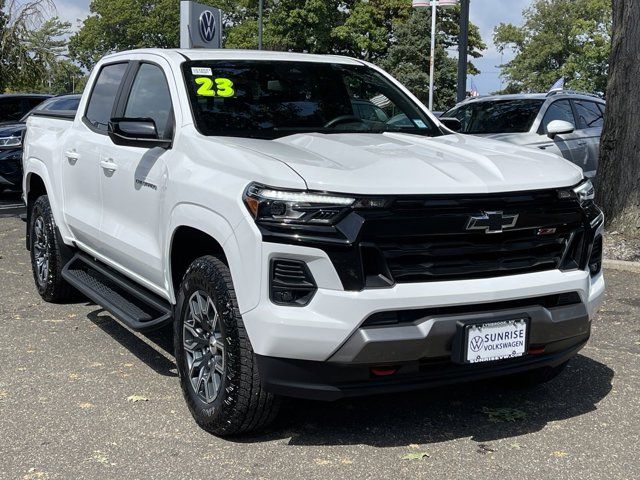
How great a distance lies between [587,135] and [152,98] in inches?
294

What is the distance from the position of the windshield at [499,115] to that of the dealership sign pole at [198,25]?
14.8 feet

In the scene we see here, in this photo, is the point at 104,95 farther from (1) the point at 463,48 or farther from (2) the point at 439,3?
(2) the point at 439,3

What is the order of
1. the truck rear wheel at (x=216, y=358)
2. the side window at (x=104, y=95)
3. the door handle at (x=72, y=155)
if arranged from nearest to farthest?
the truck rear wheel at (x=216, y=358) → the side window at (x=104, y=95) → the door handle at (x=72, y=155)

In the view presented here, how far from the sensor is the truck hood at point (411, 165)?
323cm

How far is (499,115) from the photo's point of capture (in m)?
10.2

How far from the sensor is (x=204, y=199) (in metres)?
3.57

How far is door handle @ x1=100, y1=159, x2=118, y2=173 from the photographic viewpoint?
466 cm

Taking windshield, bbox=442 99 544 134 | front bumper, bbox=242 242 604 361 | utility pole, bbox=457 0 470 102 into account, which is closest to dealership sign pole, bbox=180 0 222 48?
utility pole, bbox=457 0 470 102

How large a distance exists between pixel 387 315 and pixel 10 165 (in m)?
10.7

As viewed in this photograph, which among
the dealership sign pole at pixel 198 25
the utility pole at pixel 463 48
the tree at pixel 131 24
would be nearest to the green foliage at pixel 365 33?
the tree at pixel 131 24

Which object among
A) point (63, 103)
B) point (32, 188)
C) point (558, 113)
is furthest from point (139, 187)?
point (63, 103)

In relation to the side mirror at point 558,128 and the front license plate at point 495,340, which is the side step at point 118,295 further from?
the side mirror at point 558,128

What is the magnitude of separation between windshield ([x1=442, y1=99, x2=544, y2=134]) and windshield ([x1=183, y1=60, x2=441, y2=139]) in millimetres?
4973

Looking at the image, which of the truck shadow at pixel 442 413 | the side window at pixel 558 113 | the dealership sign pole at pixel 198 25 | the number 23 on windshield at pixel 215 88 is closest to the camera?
the truck shadow at pixel 442 413
